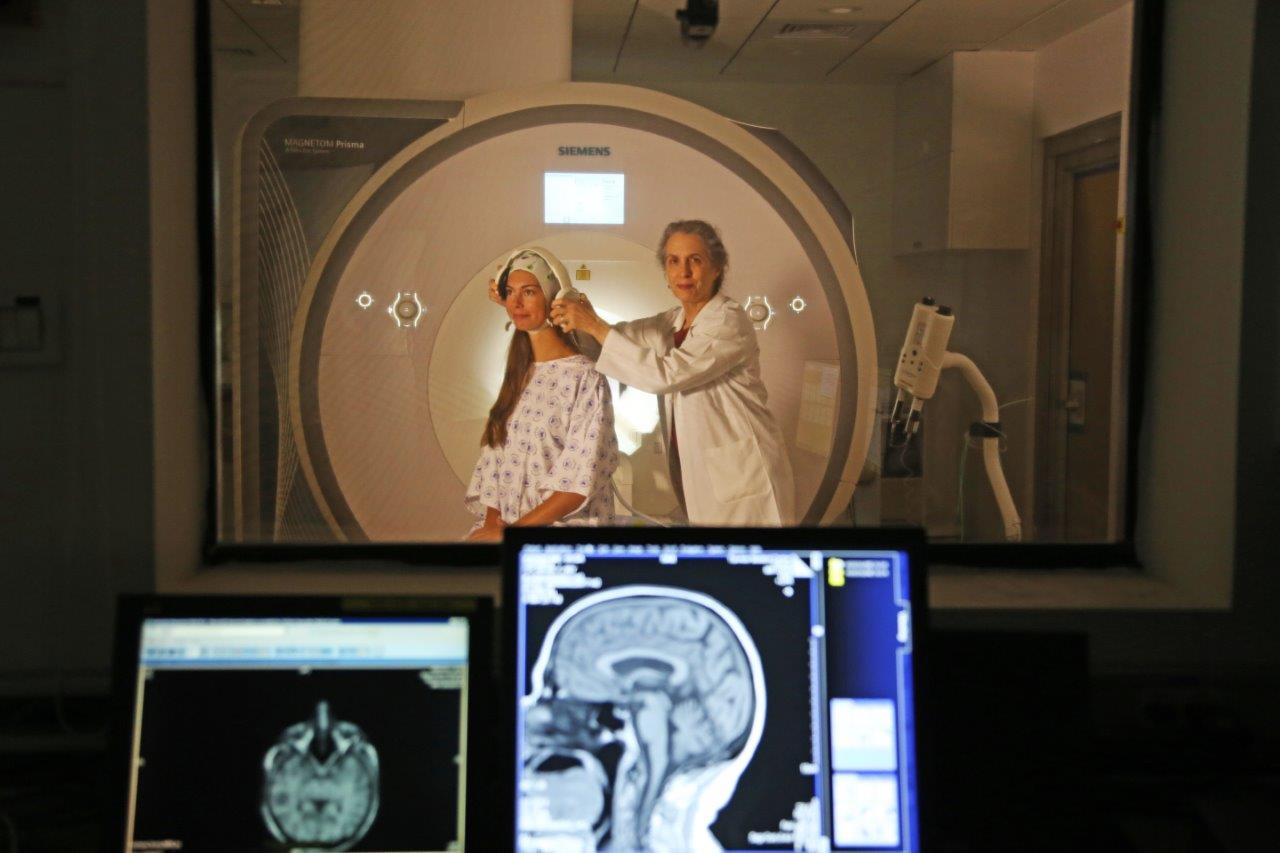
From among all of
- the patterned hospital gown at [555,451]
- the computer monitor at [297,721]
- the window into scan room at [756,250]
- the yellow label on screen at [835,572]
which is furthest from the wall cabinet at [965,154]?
the computer monitor at [297,721]

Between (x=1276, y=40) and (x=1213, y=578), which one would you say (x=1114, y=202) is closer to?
(x=1276, y=40)

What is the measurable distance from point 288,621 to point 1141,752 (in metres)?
0.99

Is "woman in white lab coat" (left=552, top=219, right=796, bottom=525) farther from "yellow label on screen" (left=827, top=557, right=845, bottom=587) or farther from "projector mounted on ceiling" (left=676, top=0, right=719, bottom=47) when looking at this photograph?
"yellow label on screen" (left=827, top=557, right=845, bottom=587)

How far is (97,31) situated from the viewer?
135 centimetres

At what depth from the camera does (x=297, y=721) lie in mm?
1095

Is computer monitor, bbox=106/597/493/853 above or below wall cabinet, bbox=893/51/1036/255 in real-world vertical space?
below

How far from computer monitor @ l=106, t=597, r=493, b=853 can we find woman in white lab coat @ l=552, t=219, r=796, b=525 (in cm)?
68

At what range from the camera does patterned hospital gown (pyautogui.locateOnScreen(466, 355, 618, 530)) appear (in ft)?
5.64

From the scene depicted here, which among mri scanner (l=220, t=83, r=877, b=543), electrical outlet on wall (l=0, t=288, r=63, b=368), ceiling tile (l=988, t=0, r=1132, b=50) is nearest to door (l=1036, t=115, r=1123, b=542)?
ceiling tile (l=988, t=0, r=1132, b=50)

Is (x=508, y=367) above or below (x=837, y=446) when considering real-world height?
above

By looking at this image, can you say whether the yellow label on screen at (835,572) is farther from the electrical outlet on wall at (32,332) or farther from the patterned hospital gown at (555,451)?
the electrical outlet on wall at (32,332)

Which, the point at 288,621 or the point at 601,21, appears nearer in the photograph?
the point at 288,621

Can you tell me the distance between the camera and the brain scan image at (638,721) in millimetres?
1061

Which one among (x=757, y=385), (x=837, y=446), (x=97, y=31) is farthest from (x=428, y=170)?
(x=837, y=446)
